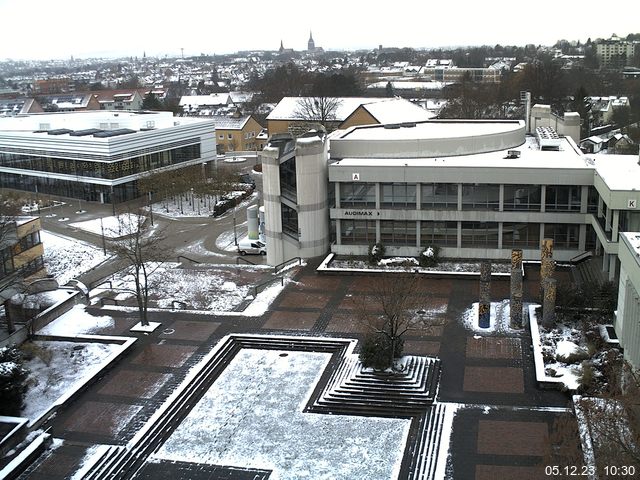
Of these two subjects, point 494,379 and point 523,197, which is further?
point 523,197

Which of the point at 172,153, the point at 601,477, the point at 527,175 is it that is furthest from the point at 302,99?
the point at 601,477

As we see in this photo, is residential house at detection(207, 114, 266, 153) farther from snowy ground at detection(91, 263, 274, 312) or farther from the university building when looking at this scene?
snowy ground at detection(91, 263, 274, 312)

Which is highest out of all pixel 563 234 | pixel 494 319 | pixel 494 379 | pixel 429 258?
pixel 563 234

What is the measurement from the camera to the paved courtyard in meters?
22.2

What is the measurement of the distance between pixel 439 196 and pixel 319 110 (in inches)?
1932

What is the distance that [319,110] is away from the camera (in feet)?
287

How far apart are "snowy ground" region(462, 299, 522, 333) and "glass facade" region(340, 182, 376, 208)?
10.3 meters

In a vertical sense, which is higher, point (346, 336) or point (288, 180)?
point (288, 180)

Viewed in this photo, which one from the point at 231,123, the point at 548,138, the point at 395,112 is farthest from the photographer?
the point at 231,123

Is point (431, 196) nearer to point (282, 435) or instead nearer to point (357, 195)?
point (357, 195)

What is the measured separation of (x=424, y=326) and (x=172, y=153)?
47603mm

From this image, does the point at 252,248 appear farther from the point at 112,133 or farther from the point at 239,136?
the point at 239,136

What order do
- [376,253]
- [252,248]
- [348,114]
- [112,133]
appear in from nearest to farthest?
[376,253] < [252,248] < [112,133] < [348,114]

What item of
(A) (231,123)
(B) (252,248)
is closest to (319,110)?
(A) (231,123)
